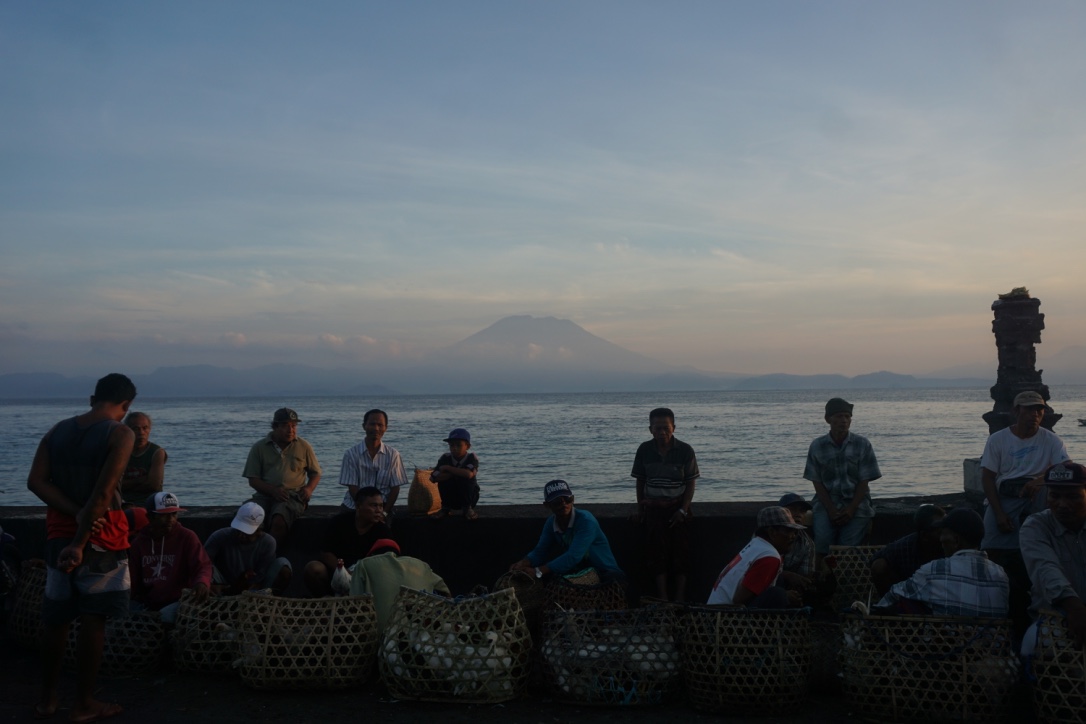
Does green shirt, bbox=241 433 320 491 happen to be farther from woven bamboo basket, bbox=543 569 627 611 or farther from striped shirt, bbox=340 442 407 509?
woven bamboo basket, bbox=543 569 627 611

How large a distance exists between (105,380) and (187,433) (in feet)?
173

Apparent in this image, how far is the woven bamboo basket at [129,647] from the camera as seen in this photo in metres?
5.76

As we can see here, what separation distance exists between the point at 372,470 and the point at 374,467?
0.10 ft

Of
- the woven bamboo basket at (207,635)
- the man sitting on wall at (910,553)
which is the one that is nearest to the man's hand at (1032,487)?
the man sitting on wall at (910,553)

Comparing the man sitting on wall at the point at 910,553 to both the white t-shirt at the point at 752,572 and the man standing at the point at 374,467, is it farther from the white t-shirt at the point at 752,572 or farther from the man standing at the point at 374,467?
the man standing at the point at 374,467

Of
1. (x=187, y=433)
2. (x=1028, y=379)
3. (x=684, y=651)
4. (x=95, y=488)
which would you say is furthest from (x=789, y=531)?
(x=187, y=433)

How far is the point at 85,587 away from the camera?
4824mm

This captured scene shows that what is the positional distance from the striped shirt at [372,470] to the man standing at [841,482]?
3.34 m

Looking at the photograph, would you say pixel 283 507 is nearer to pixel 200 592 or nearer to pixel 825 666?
pixel 200 592

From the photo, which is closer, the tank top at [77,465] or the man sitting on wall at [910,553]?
the tank top at [77,465]

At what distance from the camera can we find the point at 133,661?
5.78m

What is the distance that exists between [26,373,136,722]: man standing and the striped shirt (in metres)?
2.68

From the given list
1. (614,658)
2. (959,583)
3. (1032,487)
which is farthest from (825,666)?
(1032,487)

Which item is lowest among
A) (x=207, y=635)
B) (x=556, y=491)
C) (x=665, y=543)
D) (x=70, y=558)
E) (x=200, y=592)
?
(x=207, y=635)
